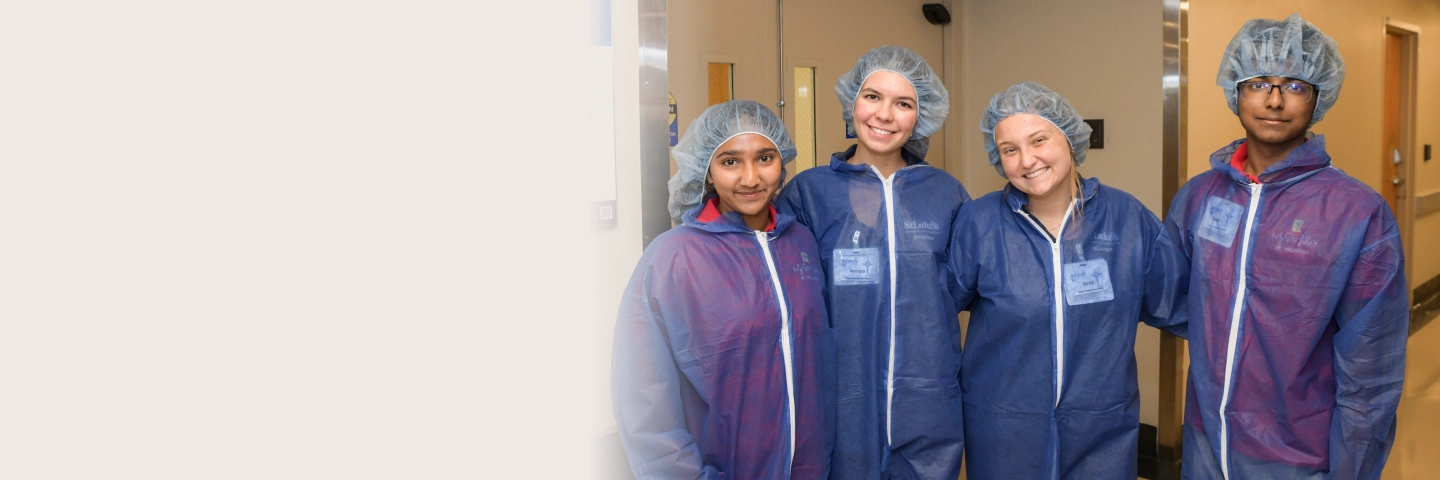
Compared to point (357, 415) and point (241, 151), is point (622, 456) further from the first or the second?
point (241, 151)

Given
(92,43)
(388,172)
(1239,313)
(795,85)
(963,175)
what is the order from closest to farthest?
(92,43)
(388,172)
(1239,313)
(795,85)
(963,175)

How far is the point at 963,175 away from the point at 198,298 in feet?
8.17

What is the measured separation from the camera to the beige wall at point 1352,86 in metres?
2.22

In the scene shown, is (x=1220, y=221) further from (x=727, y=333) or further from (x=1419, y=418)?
(x=1419, y=418)

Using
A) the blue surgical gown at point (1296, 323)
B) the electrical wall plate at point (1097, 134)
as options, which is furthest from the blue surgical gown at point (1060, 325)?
the electrical wall plate at point (1097, 134)

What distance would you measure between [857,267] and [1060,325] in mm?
336

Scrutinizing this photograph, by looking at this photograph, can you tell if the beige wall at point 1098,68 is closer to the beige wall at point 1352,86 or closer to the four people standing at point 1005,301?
the beige wall at point 1352,86

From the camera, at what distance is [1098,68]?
2574 millimetres

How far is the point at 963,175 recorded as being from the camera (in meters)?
2.94

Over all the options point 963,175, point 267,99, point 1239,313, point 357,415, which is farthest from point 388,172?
point 963,175

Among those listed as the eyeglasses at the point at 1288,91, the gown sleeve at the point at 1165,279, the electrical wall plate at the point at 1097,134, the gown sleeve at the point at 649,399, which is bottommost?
the gown sleeve at the point at 649,399

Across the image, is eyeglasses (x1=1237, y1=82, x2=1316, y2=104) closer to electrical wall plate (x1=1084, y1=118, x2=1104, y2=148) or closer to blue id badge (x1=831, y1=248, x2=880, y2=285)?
blue id badge (x1=831, y1=248, x2=880, y2=285)

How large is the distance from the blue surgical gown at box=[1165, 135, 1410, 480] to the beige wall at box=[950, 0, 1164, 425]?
3.47 feet

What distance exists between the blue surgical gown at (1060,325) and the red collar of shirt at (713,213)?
0.33 m
